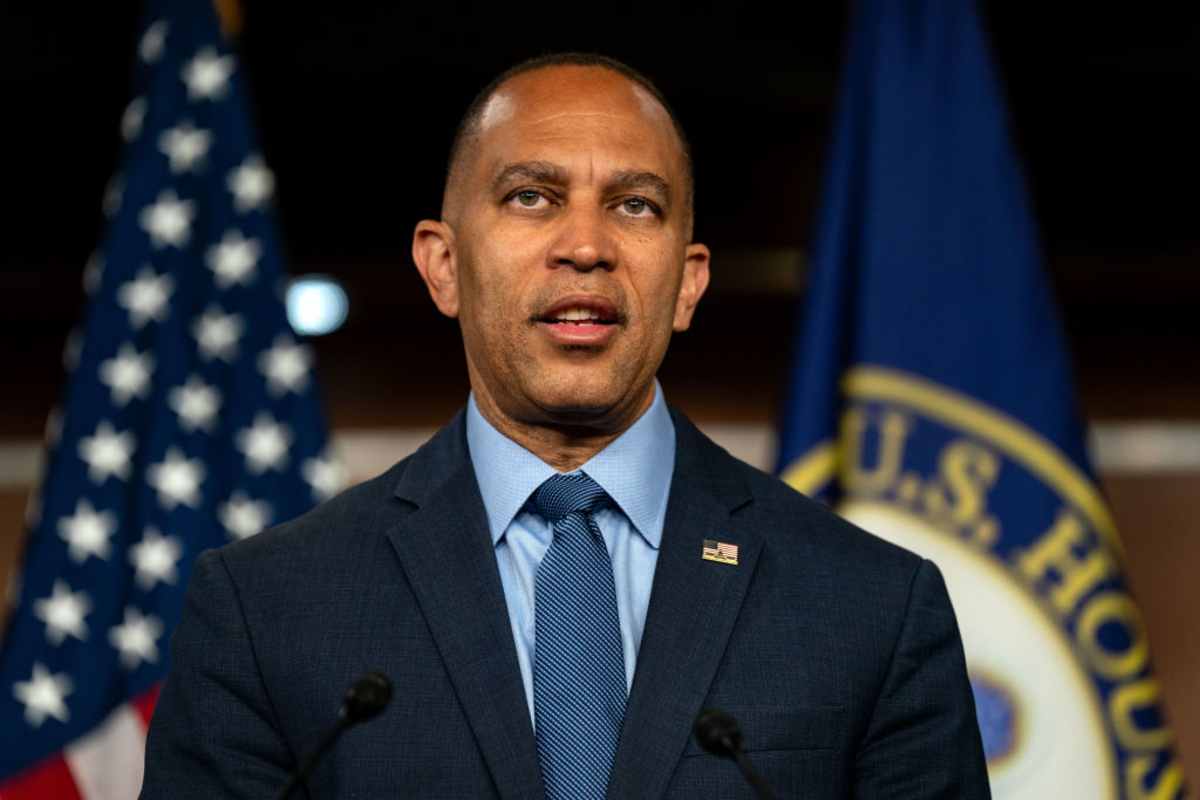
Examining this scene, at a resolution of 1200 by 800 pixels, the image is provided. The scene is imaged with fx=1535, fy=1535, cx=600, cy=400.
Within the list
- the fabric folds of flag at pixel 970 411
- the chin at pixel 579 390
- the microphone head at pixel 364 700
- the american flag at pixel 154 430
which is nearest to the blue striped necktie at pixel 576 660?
the chin at pixel 579 390

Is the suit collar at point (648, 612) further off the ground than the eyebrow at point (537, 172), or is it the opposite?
the eyebrow at point (537, 172)

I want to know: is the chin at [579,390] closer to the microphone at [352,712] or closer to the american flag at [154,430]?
the microphone at [352,712]

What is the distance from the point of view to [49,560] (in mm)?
3178

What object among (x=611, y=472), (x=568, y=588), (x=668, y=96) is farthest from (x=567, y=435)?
(x=668, y=96)

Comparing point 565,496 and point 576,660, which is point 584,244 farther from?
point 576,660

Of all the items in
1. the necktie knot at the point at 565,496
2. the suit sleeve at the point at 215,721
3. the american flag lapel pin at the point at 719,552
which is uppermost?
the necktie knot at the point at 565,496

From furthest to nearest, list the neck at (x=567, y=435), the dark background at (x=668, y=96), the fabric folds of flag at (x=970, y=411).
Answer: the dark background at (x=668, y=96) < the fabric folds of flag at (x=970, y=411) < the neck at (x=567, y=435)

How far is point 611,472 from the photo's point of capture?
71.5 inches

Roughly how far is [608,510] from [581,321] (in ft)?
0.76

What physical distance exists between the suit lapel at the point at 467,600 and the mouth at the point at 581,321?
22 centimetres

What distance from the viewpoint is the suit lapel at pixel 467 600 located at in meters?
1.58

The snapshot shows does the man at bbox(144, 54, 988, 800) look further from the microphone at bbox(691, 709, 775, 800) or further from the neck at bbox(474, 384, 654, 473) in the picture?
the microphone at bbox(691, 709, 775, 800)

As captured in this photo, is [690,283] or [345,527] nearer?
[345,527]

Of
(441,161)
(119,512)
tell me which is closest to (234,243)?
(119,512)
